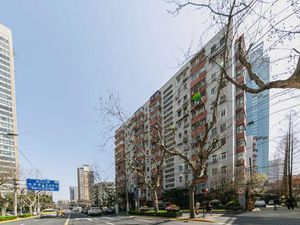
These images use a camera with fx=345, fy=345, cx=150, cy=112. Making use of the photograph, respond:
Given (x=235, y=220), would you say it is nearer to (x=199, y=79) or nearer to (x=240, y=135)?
(x=240, y=135)

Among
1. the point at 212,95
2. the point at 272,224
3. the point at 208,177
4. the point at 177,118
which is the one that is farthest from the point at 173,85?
the point at 272,224

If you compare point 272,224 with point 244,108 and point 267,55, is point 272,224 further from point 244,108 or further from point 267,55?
point 244,108

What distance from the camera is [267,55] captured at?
40.6 feet

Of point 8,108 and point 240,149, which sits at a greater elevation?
point 8,108

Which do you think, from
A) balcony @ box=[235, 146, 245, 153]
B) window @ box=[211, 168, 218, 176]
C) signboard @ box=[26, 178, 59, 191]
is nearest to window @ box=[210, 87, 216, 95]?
balcony @ box=[235, 146, 245, 153]

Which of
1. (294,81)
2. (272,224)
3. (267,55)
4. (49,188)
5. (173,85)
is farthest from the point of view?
(173,85)

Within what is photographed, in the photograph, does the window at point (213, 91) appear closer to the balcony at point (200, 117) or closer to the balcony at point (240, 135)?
the balcony at point (200, 117)

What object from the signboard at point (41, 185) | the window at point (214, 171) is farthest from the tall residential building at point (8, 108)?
the window at point (214, 171)

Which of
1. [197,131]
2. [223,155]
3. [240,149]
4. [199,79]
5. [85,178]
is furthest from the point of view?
[85,178]

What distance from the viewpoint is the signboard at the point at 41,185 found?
2156 inches

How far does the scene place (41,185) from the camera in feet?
188

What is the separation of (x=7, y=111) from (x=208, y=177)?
3734cm

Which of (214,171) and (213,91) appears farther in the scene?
(213,91)

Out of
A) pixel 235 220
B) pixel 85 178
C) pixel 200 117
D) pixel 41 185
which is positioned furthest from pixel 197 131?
pixel 85 178
